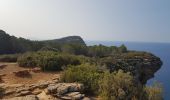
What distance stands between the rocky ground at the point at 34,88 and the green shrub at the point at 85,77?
505 mm

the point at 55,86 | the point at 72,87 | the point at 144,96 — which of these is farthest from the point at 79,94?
the point at 144,96

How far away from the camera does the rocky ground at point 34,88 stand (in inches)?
419

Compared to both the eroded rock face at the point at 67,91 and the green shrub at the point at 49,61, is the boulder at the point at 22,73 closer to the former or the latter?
the green shrub at the point at 49,61

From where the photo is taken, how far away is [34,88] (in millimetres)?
12539

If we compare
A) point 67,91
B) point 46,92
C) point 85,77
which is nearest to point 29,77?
point 46,92

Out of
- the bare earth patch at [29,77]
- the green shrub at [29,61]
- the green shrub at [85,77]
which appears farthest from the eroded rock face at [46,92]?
the green shrub at [29,61]

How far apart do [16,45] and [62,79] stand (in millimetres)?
32748

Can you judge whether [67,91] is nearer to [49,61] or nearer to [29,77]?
[29,77]

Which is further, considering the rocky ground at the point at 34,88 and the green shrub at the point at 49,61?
the green shrub at the point at 49,61

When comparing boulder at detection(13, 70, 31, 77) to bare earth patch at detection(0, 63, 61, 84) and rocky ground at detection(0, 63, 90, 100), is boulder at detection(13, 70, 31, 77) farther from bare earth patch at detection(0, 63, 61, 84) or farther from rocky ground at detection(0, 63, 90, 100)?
bare earth patch at detection(0, 63, 61, 84)

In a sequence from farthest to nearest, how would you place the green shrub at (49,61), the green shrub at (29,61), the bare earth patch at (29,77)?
the green shrub at (29,61) → the green shrub at (49,61) → the bare earth patch at (29,77)

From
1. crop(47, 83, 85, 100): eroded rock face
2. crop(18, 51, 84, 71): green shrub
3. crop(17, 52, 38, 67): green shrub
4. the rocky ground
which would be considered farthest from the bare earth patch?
crop(47, 83, 85, 100): eroded rock face

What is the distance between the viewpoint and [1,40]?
4341cm

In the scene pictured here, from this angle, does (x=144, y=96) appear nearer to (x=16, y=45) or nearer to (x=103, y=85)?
(x=103, y=85)
